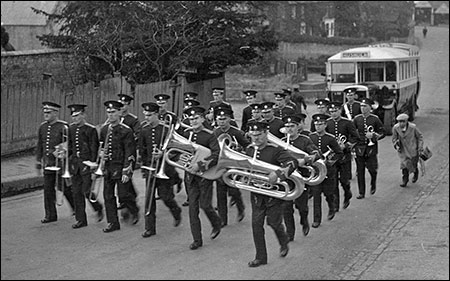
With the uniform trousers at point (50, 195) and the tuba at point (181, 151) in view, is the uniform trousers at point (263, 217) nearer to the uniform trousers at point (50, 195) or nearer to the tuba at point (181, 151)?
the tuba at point (181, 151)

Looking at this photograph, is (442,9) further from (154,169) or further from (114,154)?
(114,154)

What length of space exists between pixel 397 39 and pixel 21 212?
4336 cm

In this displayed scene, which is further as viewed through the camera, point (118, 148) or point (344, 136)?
point (344, 136)

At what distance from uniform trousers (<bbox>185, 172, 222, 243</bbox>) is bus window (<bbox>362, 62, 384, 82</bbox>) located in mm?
14031

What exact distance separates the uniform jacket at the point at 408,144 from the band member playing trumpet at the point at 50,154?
690 cm

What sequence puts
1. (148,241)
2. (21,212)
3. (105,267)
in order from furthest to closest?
(21,212)
(148,241)
(105,267)

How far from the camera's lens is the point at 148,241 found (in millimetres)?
10711

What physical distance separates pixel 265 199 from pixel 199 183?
3.83 feet

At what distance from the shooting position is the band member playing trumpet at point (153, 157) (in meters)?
11.0

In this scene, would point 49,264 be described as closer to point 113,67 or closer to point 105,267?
point 105,267

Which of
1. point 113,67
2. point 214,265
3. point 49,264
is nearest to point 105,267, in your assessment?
point 49,264

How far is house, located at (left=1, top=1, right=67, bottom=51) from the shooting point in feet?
76.6

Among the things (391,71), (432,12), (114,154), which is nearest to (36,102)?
(114,154)

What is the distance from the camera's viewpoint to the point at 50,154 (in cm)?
A: 1138
